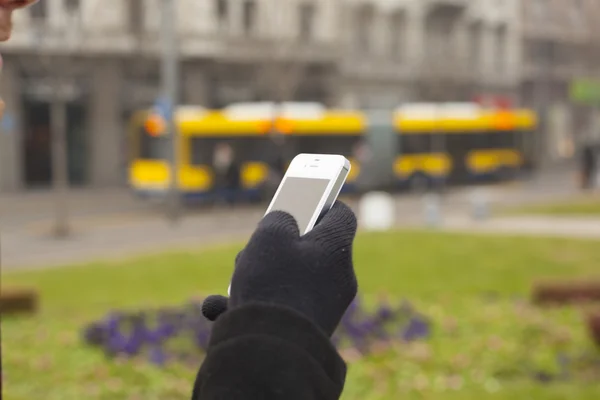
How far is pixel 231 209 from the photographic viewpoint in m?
29.2

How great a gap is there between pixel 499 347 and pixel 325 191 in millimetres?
7611

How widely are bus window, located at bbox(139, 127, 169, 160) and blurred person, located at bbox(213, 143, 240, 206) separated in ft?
4.81

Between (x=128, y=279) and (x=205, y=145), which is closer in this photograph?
(x=128, y=279)

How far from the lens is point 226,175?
94.6 ft

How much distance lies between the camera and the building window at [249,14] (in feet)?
123

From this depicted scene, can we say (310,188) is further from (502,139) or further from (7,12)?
(502,139)

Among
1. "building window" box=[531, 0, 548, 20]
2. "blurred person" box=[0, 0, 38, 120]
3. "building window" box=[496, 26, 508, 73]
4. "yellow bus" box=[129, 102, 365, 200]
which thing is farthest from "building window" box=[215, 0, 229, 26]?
"blurred person" box=[0, 0, 38, 120]

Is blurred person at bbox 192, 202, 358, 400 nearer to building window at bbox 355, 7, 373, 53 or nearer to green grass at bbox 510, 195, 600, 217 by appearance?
green grass at bbox 510, 195, 600, 217

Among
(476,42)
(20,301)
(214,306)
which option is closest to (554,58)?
(476,42)

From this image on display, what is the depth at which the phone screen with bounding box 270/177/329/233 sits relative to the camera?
1.95m

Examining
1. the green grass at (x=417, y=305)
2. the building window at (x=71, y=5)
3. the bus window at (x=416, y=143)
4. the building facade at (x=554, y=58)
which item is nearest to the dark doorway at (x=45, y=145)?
the building window at (x=71, y=5)

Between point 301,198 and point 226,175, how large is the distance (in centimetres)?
2691

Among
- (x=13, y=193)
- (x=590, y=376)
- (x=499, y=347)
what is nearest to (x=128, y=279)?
(x=499, y=347)

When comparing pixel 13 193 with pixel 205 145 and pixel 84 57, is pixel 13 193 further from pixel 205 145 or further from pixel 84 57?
pixel 205 145
